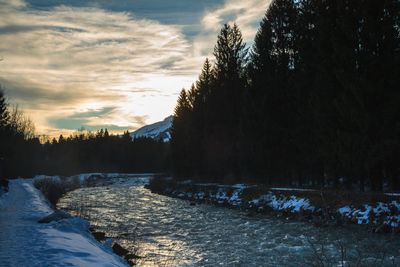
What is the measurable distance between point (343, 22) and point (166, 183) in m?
31.4

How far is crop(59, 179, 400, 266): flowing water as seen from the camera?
36.0 ft

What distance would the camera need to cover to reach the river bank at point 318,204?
14508mm

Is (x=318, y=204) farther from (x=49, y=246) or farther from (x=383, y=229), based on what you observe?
(x=49, y=246)

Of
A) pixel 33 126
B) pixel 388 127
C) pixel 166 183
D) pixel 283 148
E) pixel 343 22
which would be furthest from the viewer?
pixel 33 126

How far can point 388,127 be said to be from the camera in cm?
1858

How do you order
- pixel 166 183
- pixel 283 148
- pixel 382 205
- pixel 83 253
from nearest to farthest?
1. pixel 83 253
2. pixel 382 205
3. pixel 283 148
4. pixel 166 183

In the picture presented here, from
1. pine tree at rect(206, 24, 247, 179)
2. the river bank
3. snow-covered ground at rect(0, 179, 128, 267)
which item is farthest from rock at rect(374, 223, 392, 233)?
pine tree at rect(206, 24, 247, 179)

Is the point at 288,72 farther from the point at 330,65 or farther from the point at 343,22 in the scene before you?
the point at 343,22

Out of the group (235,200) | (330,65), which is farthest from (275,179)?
(330,65)

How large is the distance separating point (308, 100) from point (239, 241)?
13.9 metres

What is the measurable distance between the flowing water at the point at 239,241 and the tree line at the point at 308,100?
6128 millimetres

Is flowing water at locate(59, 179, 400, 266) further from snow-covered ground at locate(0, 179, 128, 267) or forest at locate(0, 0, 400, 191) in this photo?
forest at locate(0, 0, 400, 191)

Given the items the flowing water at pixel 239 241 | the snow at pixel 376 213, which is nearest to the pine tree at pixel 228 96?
the flowing water at pixel 239 241

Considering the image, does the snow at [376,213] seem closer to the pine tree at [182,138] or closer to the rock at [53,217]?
the rock at [53,217]
